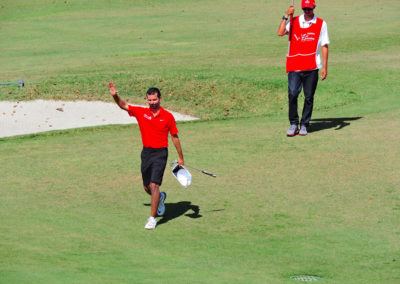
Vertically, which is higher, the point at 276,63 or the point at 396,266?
the point at 396,266

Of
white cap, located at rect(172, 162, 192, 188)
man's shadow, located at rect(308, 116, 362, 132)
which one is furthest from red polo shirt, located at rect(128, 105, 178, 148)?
man's shadow, located at rect(308, 116, 362, 132)

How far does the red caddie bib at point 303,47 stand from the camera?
16.9 meters

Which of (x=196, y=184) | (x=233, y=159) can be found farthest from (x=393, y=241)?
(x=233, y=159)

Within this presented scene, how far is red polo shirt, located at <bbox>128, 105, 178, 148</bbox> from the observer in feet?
39.3

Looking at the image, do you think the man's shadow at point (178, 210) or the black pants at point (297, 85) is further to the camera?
the black pants at point (297, 85)

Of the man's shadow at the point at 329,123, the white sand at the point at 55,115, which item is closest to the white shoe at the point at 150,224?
the man's shadow at the point at 329,123

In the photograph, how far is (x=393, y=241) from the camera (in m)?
11.0

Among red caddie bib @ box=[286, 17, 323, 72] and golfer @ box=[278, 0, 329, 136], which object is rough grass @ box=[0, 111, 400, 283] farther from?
red caddie bib @ box=[286, 17, 323, 72]

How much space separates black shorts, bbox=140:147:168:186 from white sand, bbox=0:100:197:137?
10.6 m

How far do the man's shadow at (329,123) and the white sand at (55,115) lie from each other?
472 cm

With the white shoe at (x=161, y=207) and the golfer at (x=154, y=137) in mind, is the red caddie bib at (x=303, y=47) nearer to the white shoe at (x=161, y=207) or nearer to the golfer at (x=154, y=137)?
the golfer at (x=154, y=137)

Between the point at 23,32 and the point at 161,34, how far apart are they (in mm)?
6468

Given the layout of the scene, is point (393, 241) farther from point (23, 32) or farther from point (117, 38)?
point (23, 32)

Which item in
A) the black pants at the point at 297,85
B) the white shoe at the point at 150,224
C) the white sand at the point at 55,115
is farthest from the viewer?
the white sand at the point at 55,115
